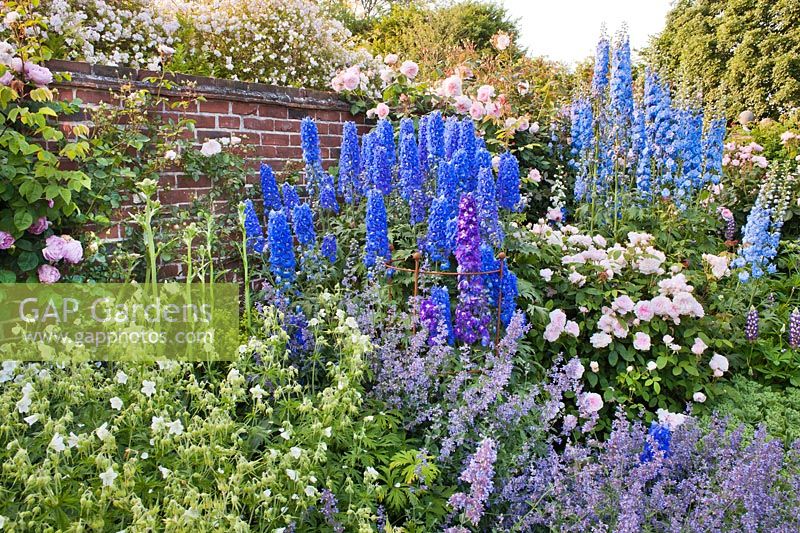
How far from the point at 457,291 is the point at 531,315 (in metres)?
0.43

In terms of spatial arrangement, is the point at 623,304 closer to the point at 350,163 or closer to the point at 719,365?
the point at 719,365

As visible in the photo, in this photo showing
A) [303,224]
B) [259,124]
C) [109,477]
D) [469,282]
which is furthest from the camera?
[259,124]

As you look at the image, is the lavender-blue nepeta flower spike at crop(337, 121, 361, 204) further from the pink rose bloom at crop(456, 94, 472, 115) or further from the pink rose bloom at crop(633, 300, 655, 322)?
the pink rose bloom at crop(633, 300, 655, 322)

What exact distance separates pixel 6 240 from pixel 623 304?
307 centimetres

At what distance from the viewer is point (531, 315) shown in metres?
3.21

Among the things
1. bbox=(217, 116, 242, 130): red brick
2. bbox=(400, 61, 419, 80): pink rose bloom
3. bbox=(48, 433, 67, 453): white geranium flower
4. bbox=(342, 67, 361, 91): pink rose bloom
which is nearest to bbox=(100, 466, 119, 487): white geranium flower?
bbox=(48, 433, 67, 453): white geranium flower

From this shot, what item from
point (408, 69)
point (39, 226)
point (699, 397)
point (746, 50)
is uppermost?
point (746, 50)

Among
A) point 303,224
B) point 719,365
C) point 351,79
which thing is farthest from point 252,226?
point 719,365

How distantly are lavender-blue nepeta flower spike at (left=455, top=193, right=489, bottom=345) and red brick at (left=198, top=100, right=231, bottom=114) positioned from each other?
1.80 m

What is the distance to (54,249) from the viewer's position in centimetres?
279

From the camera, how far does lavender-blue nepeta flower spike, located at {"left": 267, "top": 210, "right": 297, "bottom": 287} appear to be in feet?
9.88

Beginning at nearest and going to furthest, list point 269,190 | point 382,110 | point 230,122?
1. point 269,190
2. point 230,122
3. point 382,110

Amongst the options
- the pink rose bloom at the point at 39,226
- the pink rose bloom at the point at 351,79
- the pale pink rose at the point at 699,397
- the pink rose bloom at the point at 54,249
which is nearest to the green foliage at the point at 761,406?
the pale pink rose at the point at 699,397

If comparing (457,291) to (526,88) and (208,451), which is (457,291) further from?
(526,88)
